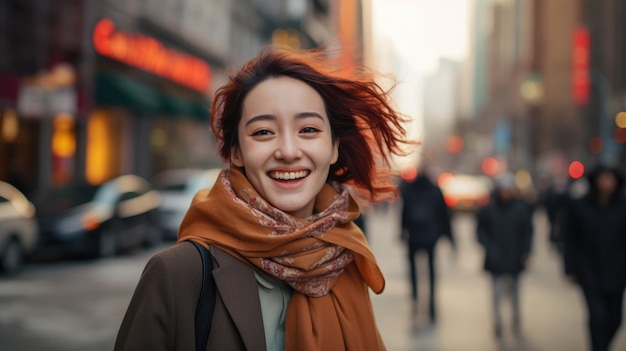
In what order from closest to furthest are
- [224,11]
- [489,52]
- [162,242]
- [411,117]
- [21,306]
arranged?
[411,117] < [21,306] < [162,242] < [224,11] < [489,52]

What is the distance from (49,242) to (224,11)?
88.8 ft


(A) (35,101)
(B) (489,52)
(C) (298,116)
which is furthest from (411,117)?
(B) (489,52)

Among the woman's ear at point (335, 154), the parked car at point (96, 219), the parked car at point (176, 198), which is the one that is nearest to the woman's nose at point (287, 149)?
the woman's ear at point (335, 154)

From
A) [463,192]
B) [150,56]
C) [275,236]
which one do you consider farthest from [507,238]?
[463,192]

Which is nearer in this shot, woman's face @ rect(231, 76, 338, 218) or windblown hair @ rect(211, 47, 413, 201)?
woman's face @ rect(231, 76, 338, 218)

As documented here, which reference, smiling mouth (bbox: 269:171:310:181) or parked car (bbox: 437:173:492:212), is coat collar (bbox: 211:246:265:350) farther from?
parked car (bbox: 437:173:492:212)

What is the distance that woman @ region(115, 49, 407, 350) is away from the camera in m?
2.26

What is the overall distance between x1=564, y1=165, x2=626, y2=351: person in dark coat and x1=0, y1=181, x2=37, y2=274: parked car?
9.51m

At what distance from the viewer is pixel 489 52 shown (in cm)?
16325

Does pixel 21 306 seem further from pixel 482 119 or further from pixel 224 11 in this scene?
pixel 482 119

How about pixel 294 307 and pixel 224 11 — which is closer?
pixel 294 307

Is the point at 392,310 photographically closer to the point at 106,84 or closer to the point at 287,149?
the point at 287,149

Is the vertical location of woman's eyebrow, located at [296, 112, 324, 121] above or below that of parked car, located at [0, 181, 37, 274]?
above

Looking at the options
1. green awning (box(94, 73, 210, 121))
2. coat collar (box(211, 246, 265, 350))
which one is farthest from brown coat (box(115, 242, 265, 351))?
green awning (box(94, 73, 210, 121))
